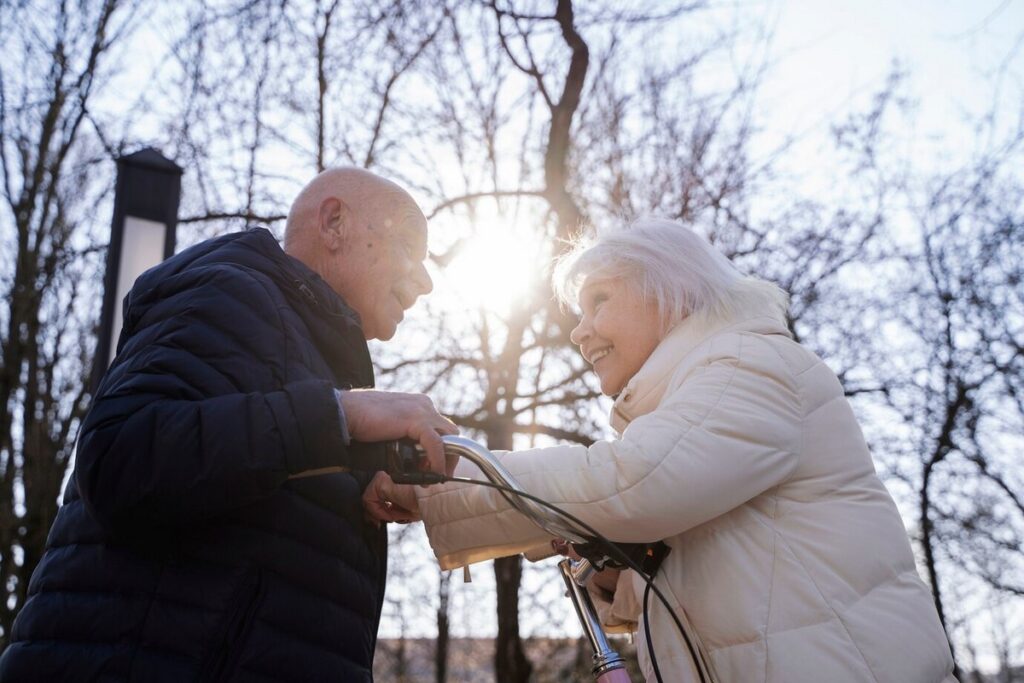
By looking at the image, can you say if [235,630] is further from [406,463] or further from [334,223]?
[334,223]

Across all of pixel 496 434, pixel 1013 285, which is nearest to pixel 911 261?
pixel 1013 285

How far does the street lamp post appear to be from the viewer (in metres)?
4.70

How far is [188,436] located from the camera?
1865mm

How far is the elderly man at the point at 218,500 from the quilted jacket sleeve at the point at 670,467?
26cm

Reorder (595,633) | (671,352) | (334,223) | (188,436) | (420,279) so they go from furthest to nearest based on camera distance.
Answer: (420,279), (334,223), (671,352), (595,633), (188,436)

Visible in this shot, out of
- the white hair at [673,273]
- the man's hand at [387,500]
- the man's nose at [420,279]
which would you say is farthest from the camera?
the man's nose at [420,279]

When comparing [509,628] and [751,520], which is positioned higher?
[509,628]

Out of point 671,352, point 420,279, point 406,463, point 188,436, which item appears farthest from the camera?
point 420,279

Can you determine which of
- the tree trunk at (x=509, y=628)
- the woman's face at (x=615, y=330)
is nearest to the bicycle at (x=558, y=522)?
the woman's face at (x=615, y=330)

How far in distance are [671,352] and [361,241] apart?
3.30ft

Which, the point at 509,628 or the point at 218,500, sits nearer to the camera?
the point at 218,500

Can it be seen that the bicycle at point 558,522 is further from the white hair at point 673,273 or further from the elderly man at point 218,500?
the white hair at point 673,273

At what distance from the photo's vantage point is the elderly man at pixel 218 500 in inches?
74.1

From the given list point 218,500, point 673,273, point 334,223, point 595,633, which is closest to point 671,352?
point 673,273
